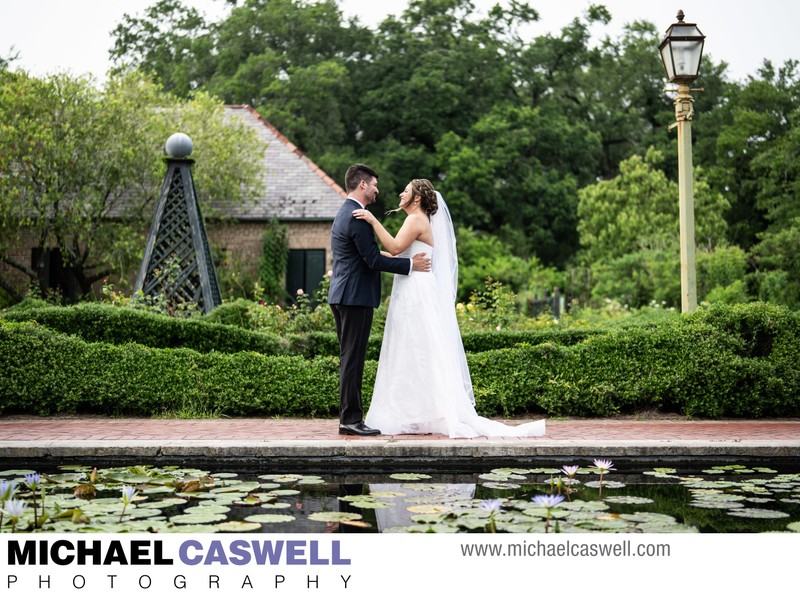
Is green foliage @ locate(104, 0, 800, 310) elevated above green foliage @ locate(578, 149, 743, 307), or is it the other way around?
green foliage @ locate(104, 0, 800, 310)

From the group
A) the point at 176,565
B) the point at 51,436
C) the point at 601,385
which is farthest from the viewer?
the point at 601,385

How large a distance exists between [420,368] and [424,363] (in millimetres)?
56

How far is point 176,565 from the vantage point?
3.79 meters

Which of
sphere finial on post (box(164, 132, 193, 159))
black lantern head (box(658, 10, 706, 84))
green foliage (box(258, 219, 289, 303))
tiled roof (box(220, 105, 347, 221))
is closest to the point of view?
black lantern head (box(658, 10, 706, 84))

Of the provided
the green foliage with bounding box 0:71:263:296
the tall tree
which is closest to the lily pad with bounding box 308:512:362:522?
the green foliage with bounding box 0:71:263:296

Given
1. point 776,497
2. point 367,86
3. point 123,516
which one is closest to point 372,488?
point 123,516

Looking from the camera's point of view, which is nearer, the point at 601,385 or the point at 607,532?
the point at 607,532

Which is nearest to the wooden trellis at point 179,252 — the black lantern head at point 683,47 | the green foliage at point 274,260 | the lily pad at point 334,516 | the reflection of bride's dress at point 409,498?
the black lantern head at point 683,47

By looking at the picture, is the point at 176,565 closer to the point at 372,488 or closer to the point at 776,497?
the point at 372,488

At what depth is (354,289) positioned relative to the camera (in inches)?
293

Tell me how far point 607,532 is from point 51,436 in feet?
15.8

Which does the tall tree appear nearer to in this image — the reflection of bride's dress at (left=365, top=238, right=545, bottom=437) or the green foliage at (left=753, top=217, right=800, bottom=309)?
the green foliage at (left=753, top=217, right=800, bottom=309)

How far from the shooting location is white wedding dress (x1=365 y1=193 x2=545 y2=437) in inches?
298

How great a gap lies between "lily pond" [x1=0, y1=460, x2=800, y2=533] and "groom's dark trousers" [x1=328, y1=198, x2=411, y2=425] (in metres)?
1.48
